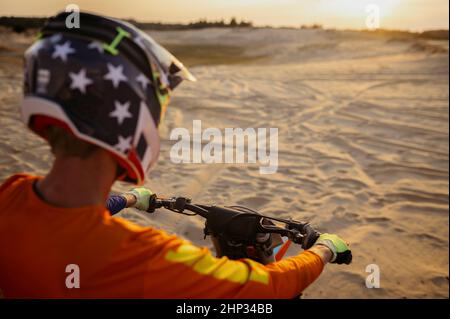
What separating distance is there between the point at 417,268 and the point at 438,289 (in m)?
0.34

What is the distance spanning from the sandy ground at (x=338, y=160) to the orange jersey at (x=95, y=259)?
3.03m

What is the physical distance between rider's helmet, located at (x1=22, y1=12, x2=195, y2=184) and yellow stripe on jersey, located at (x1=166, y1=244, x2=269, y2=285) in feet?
1.14

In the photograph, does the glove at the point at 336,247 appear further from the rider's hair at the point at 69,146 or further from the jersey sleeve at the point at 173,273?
the rider's hair at the point at 69,146

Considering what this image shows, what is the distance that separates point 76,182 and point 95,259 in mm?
253

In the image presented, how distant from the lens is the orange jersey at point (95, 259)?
1.18 m

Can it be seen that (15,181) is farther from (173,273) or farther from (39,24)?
(39,24)

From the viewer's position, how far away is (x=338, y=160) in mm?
7051

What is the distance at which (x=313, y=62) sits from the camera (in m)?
18.0

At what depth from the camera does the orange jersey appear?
1185 millimetres

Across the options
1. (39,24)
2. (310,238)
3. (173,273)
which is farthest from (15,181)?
(39,24)

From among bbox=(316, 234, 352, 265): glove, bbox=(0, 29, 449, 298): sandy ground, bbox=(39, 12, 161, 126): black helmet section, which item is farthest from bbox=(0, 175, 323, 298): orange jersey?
bbox=(0, 29, 449, 298): sandy ground

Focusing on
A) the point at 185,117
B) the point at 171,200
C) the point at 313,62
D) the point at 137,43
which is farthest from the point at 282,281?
the point at 313,62

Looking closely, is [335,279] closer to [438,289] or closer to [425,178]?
[438,289]

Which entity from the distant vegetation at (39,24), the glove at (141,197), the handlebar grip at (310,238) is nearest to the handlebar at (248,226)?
the handlebar grip at (310,238)
